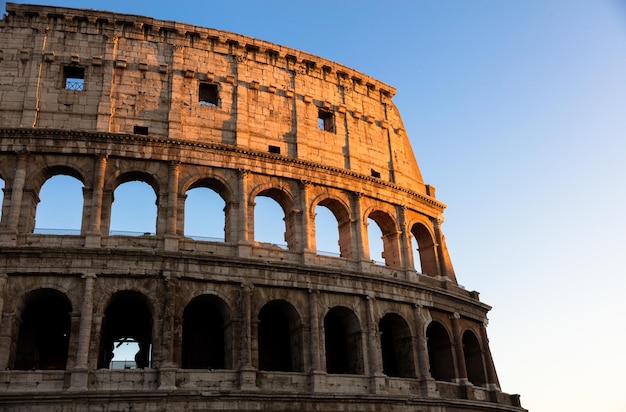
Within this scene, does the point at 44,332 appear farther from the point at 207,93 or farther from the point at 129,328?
the point at 207,93

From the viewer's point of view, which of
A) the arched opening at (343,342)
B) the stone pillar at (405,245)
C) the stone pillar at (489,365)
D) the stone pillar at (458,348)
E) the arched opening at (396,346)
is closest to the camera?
the arched opening at (343,342)

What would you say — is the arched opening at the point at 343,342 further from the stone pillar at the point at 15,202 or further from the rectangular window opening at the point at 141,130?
the stone pillar at the point at 15,202

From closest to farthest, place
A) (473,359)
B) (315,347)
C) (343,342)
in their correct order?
(315,347) → (343,342) → (473,359)

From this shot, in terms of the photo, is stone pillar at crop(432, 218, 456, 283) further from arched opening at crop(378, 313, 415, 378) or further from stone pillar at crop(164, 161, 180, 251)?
stone pillar at crop(164, 161, 180, 251)

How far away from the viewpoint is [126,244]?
72.9 feet

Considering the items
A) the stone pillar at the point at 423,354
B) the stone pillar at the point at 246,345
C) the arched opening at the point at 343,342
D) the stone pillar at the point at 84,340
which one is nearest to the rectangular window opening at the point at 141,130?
the stone pillar at the point at 84,340

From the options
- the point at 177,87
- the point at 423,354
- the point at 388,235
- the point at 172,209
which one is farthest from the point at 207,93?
the point at 423,354

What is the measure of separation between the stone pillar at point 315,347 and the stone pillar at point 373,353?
1999 millimetres

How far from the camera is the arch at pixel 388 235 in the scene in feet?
90.3

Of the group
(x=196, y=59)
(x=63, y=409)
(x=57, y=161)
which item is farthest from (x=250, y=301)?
(x=196, y=59)

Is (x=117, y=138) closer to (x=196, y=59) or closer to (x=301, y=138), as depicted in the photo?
(x=196, y=59)

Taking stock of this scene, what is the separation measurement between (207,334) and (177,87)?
947cm

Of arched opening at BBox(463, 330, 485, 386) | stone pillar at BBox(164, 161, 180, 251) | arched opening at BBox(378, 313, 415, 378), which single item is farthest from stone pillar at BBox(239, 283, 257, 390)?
arched opening at BBox(463, 330, 485, 386)

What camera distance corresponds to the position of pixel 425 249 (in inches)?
1160
